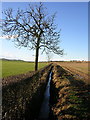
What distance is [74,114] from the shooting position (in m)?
5.73

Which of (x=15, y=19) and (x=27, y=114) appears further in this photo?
(x=15, y=19)

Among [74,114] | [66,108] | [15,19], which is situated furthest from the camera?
[15,19]

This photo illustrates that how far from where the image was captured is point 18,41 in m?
22.2

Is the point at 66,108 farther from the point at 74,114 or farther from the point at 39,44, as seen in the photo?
the point at 39,44

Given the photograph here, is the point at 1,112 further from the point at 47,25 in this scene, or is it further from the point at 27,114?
the point at 47,25

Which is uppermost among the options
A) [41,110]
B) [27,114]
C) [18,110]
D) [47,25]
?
[47,25]

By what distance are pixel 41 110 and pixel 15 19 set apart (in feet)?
52.2

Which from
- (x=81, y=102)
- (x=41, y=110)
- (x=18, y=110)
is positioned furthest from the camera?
(x=41, y=110)

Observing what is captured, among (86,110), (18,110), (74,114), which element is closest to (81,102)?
(86,110)

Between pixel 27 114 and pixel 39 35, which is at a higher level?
pixel 39 35

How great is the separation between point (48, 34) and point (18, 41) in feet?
14.1

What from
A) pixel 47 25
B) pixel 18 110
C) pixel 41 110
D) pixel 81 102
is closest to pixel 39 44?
pixel 47 25

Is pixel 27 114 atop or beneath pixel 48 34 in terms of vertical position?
beneath

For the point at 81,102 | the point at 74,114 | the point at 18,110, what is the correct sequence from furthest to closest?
the point at 81,102 → the point at 74,114 → the point at 18,110
